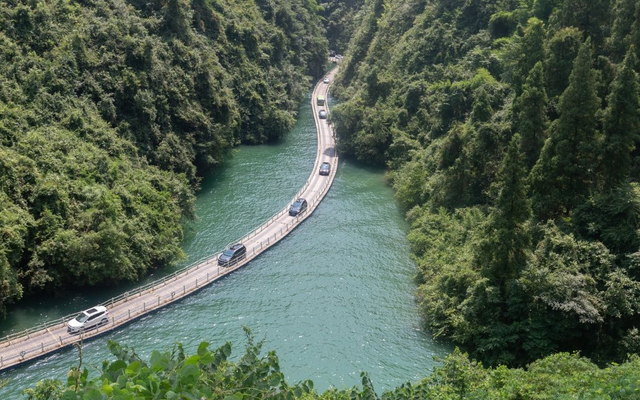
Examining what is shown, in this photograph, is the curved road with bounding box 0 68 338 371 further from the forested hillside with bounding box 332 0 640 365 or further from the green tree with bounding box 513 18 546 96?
the green tree with bounding box 513 18 546 96

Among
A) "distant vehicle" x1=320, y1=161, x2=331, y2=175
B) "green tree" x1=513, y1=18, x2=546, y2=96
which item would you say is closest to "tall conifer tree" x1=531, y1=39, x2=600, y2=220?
"green tree" x1=513, y1=18, x2=546, y2=96

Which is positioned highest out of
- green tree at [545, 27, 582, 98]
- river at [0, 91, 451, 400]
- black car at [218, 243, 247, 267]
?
green tree at [545, 27, 582, 98]

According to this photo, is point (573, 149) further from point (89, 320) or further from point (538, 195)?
point (89, 320)

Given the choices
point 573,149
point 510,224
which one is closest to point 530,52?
point 573,149

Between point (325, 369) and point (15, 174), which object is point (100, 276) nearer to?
point (15, 174)

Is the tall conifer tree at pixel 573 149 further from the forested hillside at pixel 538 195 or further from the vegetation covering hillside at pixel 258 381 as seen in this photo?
the vegetation covering hillside at pixel 258 381

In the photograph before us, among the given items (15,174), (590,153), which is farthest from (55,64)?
(590,153)
